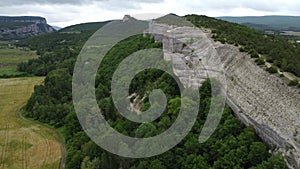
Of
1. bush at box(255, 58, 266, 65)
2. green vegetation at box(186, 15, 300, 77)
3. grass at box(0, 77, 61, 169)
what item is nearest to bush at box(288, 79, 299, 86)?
green vegetation at box(186, 15, 300, 77)

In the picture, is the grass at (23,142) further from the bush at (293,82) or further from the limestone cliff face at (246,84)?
the bush at (293,82)

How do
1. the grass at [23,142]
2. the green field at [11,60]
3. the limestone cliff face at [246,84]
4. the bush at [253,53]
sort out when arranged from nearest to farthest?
1. the limestone cliff face at [246,84]
2. the bush at [253,53]
3. the grass at [23,142]
4. the green field at [11,60]

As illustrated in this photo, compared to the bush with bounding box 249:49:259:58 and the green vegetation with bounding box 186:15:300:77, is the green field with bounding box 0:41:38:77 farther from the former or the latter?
the bush with bounding box 249:49:259:58

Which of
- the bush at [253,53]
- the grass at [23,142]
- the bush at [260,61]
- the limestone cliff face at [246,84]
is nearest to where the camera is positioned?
the limestone cliff face at [246,84]

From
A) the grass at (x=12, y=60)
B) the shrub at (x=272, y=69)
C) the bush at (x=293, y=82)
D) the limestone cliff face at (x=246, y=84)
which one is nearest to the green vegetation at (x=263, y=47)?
the shrub at (x=272, y=69)

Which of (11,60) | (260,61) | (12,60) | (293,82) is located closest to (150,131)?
(260,61)

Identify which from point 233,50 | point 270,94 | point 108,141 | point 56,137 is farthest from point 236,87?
point 56,137
